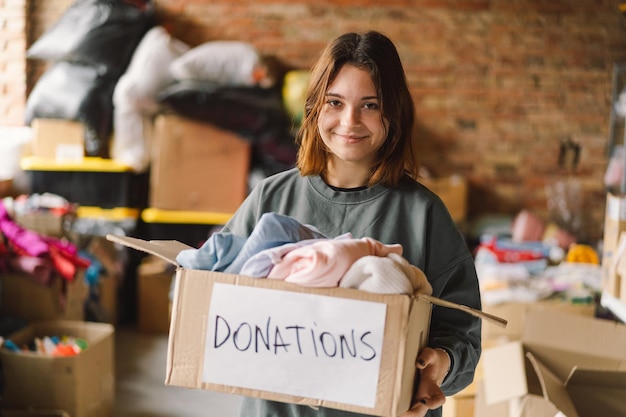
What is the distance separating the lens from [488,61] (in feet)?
16.0

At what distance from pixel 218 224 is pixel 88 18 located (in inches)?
57.2

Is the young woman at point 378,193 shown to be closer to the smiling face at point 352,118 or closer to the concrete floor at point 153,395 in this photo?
the smiling face at point 352,118

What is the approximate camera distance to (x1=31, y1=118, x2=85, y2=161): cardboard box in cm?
443

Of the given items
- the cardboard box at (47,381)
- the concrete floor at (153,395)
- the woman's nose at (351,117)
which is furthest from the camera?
the concrete floor at (153,395)

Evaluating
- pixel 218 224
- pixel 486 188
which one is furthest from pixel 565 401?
pixel 486 188

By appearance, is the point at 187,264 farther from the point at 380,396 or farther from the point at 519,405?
the point at 519,405

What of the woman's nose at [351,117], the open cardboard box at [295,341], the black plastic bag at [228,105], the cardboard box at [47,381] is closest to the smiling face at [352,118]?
the woman's nose at [351,117]

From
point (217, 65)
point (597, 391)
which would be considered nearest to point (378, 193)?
point (597, 391)

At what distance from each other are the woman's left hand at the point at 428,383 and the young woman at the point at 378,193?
6cm

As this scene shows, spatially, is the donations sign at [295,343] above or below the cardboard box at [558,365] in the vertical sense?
above

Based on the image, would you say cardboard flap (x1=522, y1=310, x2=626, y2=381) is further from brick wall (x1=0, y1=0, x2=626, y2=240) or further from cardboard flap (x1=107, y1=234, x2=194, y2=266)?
brick wall (x1=0, y1=0, x2=626, y2=240)

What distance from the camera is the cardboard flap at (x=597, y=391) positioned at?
5.58 feet

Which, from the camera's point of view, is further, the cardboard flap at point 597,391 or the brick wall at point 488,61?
the brick wall at point 488,61

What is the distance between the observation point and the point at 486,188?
16.3 feet
